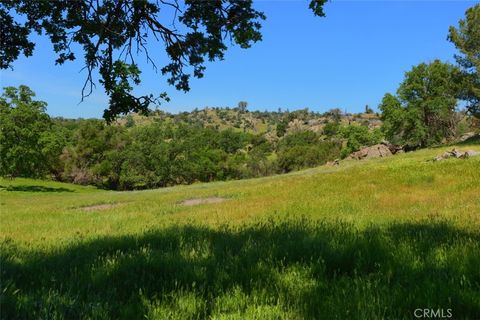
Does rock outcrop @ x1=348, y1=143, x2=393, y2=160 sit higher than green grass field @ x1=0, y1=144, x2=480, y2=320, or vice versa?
rock outcrop @ x1=348, y1=143, x2=393, y2=160

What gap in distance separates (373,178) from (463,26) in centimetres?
4289

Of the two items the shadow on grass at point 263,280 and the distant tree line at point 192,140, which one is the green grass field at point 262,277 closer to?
the shadow on grass at point 263,280

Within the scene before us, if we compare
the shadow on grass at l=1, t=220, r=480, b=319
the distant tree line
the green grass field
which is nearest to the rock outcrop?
the distant tree line

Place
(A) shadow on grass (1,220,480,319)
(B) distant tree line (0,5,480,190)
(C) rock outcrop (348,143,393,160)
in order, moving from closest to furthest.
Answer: (A) shadow on grass (1,220,480,319), (B) distant tree line (0,5,480,190), (C) rock outcrop (348,143,393,160)

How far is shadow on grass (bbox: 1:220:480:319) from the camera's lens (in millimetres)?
3758

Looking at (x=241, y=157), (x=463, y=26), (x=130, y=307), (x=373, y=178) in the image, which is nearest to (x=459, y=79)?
(x=463, y=26)

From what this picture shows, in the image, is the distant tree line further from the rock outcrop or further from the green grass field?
the green grass field

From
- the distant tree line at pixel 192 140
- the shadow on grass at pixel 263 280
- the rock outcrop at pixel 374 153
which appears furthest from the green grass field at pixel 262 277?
the rock outcrop at pixel 374 153

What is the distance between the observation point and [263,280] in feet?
15.3

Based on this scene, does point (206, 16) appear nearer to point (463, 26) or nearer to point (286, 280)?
point (286, 280)

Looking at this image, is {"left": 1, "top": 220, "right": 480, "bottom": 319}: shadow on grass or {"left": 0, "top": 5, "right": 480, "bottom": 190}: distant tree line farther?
{"left": 0, "top": 5, "right": 480, "bottom": 190}: distant tree line

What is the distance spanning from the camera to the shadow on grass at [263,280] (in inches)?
148

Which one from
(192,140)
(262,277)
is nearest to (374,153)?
(192,140)

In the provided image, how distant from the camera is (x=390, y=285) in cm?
441
